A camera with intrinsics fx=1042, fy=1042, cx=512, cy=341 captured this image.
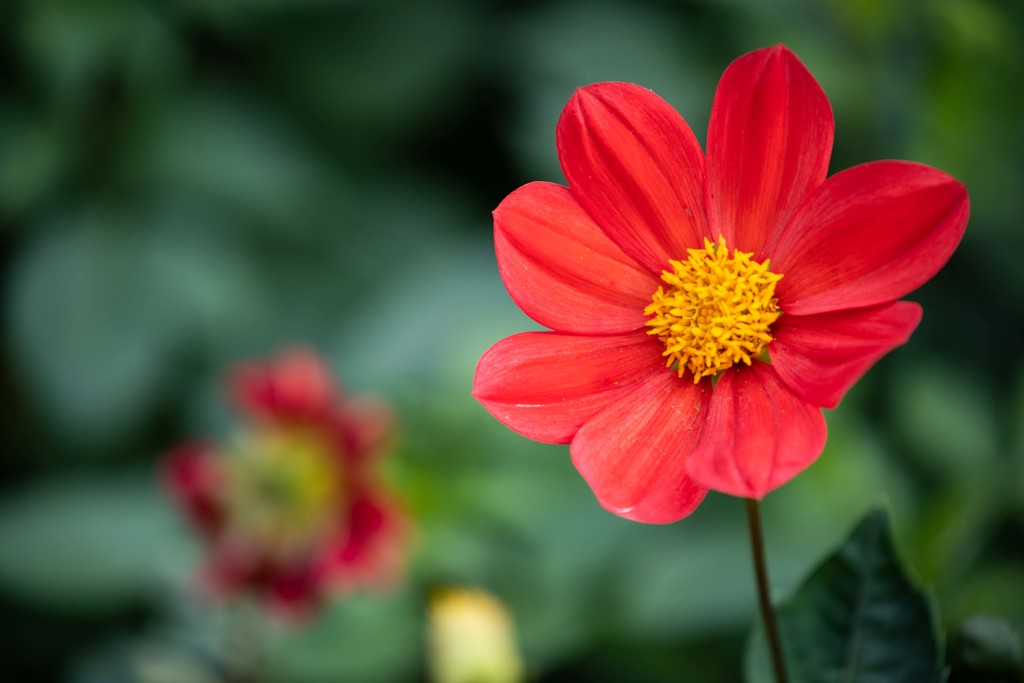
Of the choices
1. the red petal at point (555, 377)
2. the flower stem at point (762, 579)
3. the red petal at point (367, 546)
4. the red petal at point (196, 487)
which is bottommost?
the flower stem at point (762, 579)

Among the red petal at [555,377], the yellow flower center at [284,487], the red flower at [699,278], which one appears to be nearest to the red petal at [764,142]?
the red flower at [699,278]

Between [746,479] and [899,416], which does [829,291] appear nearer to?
[746,479]

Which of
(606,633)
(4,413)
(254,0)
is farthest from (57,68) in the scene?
(606,633)

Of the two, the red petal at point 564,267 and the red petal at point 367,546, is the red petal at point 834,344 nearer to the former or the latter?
the red petal at point 564,267

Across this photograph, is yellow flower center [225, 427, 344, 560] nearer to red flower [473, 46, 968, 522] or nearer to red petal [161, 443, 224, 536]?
red petal [161, 443, 224, 536]

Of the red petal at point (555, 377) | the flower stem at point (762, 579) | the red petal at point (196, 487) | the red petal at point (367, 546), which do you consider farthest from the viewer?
the red petal at point (196, 487)

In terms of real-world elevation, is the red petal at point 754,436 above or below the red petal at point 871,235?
below

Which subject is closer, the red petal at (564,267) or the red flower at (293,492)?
the red petal at (564,267)
